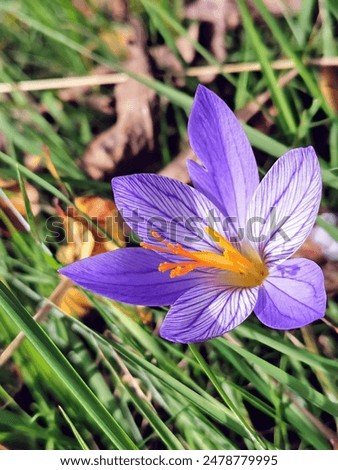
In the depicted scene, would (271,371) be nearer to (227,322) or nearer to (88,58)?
(227,322)

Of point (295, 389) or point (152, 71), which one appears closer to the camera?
point (295, 389)

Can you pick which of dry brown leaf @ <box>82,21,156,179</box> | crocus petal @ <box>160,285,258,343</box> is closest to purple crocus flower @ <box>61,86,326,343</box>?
crocus petal @ <box>160,285,258,343</box>

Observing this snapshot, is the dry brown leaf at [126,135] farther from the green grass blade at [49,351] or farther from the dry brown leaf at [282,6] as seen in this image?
the green grass blade at [49,351]

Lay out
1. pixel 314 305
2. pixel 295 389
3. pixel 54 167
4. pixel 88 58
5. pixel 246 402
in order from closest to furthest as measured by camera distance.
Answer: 1. pixel 314 305
2. pixel 295 389
3. pixel 246 402
4. pixel 54 167
5. pixel 88 58

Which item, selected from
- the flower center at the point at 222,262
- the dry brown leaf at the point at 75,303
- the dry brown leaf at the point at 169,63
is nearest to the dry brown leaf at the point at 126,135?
the dry brown leaf at the point at 169,63

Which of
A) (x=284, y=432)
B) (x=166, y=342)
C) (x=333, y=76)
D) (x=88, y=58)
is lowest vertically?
(x=284, y=432)

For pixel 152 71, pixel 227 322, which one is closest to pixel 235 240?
pixel 227 322

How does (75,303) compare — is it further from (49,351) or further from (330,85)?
(330,85)

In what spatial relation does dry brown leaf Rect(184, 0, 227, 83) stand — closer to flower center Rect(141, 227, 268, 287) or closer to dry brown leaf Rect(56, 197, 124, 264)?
dry brown leaf Rect(56, 197, 124, 264)
